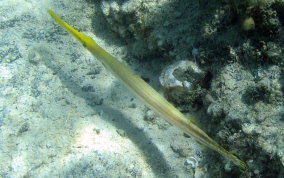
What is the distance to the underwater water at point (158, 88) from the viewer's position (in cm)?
300

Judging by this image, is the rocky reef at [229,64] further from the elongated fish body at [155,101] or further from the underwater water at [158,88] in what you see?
the elongated fish body at [155,101]

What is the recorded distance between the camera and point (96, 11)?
549 cm

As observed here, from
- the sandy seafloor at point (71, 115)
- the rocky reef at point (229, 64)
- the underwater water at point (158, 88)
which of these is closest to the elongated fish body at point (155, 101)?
the underwater water at point (158, 88)

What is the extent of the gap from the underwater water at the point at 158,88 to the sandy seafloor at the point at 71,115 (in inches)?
0.6

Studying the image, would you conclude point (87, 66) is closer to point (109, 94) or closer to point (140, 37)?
point (109, 94)

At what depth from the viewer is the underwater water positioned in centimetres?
300

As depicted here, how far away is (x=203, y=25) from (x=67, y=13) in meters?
3.17

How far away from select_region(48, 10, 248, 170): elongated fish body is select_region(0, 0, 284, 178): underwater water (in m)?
0.15

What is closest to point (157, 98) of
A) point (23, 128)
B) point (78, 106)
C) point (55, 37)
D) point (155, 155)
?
point (155, 155)

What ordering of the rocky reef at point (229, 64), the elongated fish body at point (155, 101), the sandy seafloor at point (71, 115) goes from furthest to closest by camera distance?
1. the sandy seafloor at point (71, 115)
2. the rocky reef at point (229, 64)
3. the elongated fish body at point (155, 101)

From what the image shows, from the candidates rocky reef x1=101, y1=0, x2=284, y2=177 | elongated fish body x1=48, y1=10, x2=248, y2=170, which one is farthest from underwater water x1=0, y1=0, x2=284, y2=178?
elongated fish body x1=48, y1=10, x2=248, y2=170

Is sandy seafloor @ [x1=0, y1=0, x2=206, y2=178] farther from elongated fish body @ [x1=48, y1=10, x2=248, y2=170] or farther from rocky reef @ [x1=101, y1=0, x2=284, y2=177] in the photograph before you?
elongated fish body @ [x1=48, y1=10, x2=248, y2=170]

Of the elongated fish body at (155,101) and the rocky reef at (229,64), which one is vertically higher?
A: the rocky reef at (229,64)

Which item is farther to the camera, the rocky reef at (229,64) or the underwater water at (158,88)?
the underwater water at (158,88)
